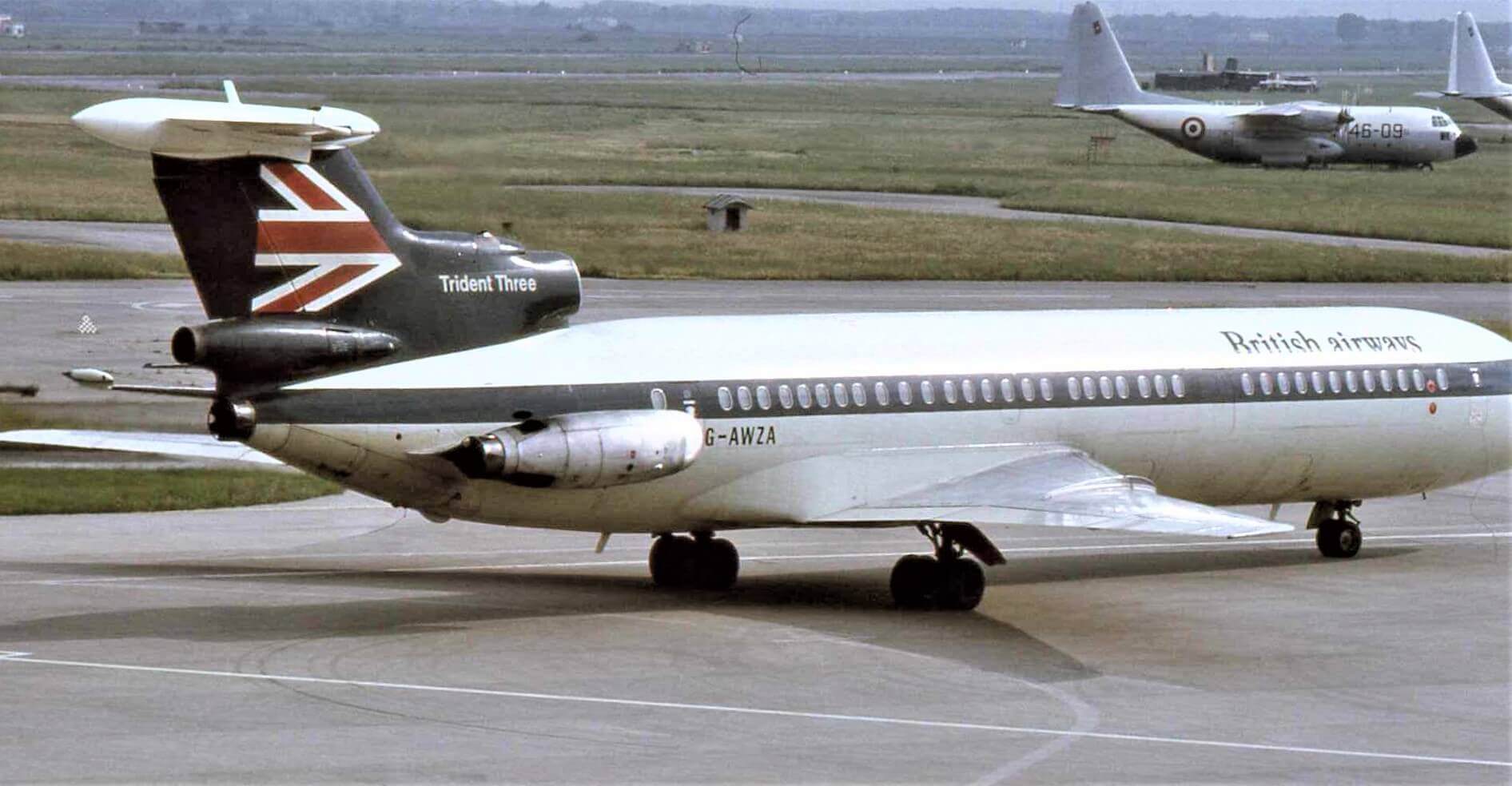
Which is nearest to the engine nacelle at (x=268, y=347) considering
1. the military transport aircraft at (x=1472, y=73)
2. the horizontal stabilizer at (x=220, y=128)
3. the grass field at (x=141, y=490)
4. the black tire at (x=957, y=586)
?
the horizontal stabilizer at (x=220, y=128)

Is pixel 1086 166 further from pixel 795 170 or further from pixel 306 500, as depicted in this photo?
pixel 306 500

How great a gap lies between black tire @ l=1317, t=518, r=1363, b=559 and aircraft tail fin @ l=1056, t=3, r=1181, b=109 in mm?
83318

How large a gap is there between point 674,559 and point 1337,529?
9517 millimetres

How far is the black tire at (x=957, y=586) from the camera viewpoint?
26.8m

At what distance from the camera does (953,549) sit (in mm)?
27078

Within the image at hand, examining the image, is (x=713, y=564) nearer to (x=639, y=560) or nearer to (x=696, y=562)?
(x=696, y=562)

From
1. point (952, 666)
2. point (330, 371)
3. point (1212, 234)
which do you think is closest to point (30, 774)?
point (330, 371)

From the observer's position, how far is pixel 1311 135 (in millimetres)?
112812

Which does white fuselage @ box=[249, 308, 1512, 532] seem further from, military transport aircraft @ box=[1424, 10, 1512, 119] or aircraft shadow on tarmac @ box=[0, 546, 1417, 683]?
military transport aircraft @ box=[1424, 10, 1512, 119]

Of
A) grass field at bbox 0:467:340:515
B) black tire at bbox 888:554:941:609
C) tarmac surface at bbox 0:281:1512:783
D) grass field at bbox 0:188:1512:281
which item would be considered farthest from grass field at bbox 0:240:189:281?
black tire at bbox 888:554:941:609

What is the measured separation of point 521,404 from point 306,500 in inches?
458

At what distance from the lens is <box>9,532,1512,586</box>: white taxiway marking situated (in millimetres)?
27984

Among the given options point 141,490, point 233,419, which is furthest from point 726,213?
point 233,419

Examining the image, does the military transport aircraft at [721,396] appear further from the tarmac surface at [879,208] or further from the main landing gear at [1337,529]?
the tarmac surface at [879,208]
